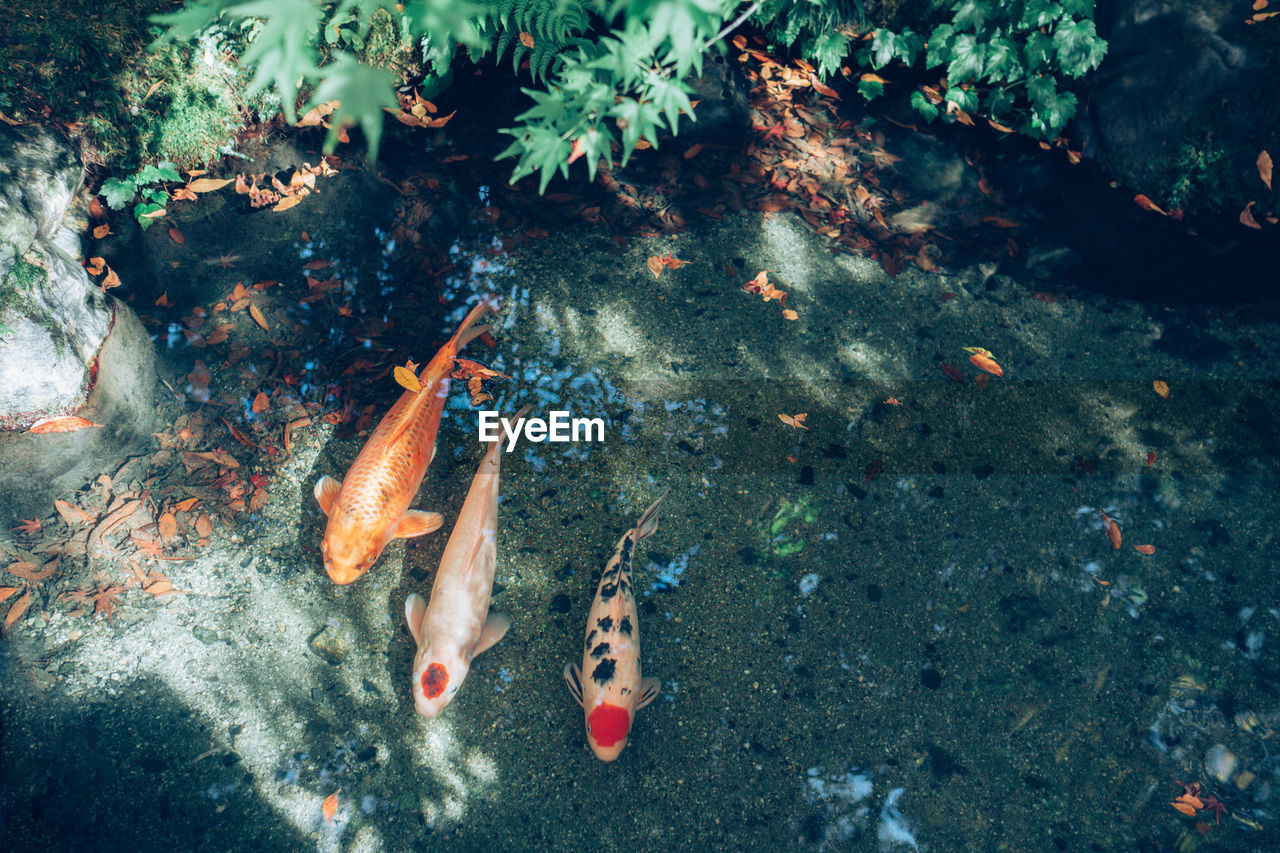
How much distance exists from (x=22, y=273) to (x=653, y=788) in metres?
4.07

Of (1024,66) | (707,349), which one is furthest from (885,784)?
(1024,66)

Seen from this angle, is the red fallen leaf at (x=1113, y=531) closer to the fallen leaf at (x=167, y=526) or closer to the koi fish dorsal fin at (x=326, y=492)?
the koi fish dorsal fin at (x=326, y=492)

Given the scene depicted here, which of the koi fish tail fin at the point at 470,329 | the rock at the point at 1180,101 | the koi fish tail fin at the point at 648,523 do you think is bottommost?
the koi fish tail fin at the point at 648,523

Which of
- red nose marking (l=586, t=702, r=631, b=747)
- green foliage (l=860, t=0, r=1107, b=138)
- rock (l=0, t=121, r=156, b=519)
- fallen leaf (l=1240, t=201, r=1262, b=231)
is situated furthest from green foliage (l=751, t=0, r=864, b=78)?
rock (l=0, t=121, r=156, b=519)

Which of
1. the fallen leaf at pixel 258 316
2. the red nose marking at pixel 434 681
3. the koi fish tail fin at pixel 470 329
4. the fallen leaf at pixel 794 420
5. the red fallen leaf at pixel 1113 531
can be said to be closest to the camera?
the red nose marking at pixel 434 681

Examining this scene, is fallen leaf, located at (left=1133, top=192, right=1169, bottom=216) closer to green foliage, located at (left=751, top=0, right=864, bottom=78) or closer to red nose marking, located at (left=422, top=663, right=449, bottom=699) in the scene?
Answer: green foliage, located at (left=751, top=0, right=864, bottom=78)

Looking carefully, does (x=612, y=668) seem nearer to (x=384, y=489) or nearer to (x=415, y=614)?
(x=415, y=614)

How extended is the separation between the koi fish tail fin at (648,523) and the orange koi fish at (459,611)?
2.39 feet

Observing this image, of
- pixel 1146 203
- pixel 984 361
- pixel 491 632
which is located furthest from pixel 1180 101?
pixel 491 632

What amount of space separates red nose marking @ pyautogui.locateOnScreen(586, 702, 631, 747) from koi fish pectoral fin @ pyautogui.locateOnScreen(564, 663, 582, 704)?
0.56ft

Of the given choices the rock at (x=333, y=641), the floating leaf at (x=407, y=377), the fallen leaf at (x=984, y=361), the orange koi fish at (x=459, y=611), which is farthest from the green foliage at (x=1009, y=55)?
the rock at (x=333, y=641)

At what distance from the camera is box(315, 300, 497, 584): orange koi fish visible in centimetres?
302

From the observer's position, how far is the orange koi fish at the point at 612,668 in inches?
109

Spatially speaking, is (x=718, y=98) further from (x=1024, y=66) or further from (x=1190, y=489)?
(x=1190, y=489)
